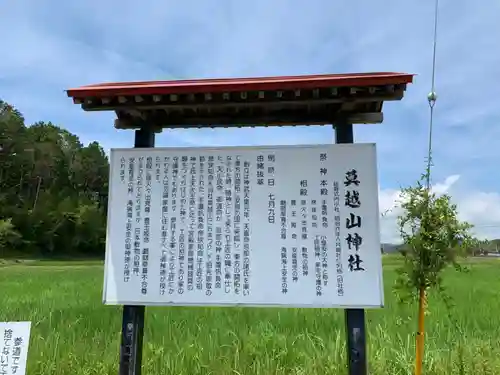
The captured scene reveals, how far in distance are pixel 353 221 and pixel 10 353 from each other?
8.50 ft

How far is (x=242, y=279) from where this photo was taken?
3.08 metres

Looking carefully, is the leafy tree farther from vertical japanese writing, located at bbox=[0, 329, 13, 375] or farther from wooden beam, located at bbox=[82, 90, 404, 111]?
vertical japanese writing, located at bbox=[0, 329, 13, 375]

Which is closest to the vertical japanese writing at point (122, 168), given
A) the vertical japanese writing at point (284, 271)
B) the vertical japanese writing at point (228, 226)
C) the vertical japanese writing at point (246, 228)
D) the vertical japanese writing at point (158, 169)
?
the vertical japanese writing at point (158, 169)

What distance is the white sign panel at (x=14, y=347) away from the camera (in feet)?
9.97

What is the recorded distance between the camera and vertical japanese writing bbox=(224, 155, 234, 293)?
3.09 meters

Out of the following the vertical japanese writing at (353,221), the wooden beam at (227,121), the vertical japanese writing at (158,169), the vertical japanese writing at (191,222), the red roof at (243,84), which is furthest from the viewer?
the wooden beam at (227,121)

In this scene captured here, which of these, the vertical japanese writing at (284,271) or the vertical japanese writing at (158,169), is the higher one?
the vertical japanese writing at (158,169)

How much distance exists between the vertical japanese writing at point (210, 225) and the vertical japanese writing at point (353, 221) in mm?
971

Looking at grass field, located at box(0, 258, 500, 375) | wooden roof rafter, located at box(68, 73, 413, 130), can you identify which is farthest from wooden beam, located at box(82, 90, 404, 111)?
grass field, located at box(0, 258, 500, 375)

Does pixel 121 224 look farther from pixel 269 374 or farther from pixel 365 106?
pixel 365 106

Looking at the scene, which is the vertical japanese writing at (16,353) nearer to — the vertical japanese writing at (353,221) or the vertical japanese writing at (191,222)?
the vertical japanese writing at (191,222)

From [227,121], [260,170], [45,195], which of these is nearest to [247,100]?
[227,121]

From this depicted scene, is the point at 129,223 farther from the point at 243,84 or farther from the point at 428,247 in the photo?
the point at 428,247

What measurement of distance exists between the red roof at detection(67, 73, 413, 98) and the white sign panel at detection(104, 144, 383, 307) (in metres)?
0.47
